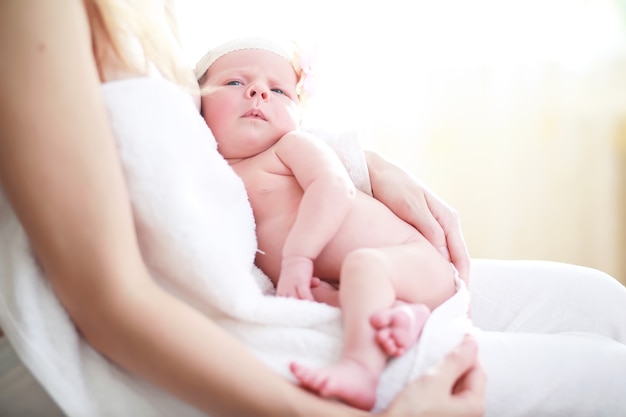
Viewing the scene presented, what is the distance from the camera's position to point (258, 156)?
1.05m

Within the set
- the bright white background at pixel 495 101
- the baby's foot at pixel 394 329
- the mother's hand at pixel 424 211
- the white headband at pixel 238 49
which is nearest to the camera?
the baby's foot at pixel 394 329

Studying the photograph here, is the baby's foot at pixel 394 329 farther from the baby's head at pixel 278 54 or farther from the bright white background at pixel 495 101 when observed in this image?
the bright white background at pixel 495 101

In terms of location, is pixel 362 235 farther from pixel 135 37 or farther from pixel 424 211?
pixel 135 37

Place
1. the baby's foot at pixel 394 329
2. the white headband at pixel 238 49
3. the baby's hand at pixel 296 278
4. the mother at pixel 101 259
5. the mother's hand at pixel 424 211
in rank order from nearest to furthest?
1. the mother at pixel 101 259
2. the baby's foot at pixel 394 329
3. the baby's hand at pixel 296 278
4. the mother's hand at pixel 424 211
5. the white headband at pixel 238 49

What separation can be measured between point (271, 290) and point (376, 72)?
1546mm

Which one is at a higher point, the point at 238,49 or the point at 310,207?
the point at 238,49

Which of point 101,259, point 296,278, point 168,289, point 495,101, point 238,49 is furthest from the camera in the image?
point 495,101

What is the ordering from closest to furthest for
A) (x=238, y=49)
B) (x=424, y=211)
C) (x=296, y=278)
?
1. (x=296, y=278)
2. (x=424, y=211)
3. (x=238, y=49)

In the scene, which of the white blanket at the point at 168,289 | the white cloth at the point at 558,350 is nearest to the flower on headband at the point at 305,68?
the white blanket at the point at 168,289

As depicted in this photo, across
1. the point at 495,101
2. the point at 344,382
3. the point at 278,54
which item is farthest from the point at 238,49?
the point at 495,101

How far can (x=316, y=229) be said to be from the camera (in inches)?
34.1

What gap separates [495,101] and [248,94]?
1484 millimetres

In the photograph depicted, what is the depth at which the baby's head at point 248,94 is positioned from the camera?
3.45 ft

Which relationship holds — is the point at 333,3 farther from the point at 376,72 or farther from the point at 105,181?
the point at 105,181
